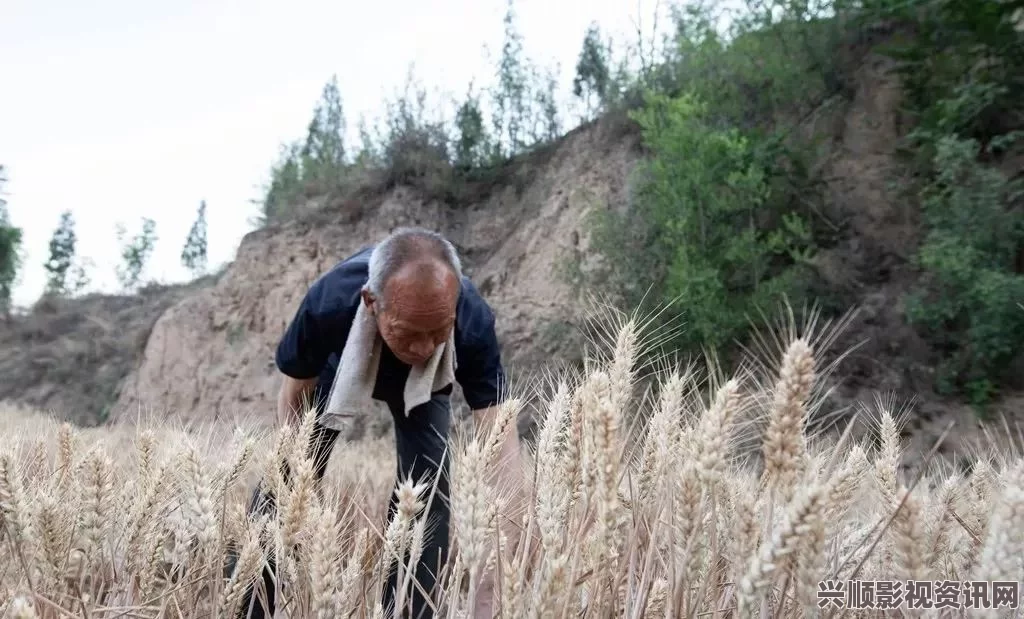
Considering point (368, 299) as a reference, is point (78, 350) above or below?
above

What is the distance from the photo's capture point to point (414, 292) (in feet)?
7.33

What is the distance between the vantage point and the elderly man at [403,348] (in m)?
2.29

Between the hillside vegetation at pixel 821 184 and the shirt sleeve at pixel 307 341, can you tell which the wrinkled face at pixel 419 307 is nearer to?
the shirt sleeve at pixel 307 341

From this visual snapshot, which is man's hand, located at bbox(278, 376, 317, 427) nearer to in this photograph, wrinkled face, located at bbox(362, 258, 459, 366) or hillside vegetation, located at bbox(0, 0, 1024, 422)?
wrinkled face, located at bbox(362, 258, 459, 366)

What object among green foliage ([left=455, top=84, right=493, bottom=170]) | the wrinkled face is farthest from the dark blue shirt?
green foliage ([left=455, top=84, right=493, bottom=170])

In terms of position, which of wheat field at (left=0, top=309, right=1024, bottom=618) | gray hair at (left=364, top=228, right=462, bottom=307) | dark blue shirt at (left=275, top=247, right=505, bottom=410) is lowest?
wheat field at (left=0, top=309, right=1024, bottom=618)

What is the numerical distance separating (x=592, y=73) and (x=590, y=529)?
467 inches

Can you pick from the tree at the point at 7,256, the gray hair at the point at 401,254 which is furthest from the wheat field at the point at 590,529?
the tree at the point at 7,256

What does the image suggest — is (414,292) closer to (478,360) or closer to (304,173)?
(478,360)

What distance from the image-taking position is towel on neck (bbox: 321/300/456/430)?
2.54 m

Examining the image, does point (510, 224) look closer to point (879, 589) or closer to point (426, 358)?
point (426, 358)

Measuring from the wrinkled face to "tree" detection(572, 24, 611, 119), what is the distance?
28.3 ft

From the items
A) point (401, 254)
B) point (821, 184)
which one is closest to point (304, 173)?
point (821, 184)

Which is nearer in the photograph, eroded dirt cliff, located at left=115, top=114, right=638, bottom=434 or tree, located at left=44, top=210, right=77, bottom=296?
eroded dirt cliff, located at left=115, top=114, right=638, bottom=434
